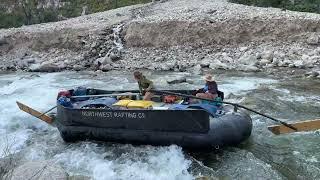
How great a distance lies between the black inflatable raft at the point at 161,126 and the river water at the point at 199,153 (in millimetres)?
243

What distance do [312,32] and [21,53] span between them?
47.0 feet

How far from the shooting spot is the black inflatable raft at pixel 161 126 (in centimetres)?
1059

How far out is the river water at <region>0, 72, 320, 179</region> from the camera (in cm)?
995

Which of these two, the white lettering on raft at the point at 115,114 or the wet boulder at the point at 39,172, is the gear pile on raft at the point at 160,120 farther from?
the wet boulder at the point at 39,172

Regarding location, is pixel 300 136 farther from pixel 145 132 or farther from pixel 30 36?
pixel 30 36

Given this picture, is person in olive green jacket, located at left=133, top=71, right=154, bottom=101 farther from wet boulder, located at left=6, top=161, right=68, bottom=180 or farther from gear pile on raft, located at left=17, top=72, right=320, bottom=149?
wet boulder, located at left=6, top=161, right=68, bottom=180

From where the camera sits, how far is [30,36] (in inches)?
1073

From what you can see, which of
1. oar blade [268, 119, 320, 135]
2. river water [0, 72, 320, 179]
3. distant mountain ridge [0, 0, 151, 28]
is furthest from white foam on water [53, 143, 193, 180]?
distant mountain ridge [0, 0, 151, 28]

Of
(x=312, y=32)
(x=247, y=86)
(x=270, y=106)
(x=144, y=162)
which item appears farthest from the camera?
Result: (x=312, y=32)

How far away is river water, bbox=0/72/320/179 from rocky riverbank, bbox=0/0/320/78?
13.2 feet

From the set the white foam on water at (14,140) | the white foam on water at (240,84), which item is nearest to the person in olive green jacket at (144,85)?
the white foam on water at (14,140)

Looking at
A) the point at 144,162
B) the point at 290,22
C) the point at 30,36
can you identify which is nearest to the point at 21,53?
the point at 30,36

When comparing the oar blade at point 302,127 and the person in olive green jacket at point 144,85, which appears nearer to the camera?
the oar blade at point 302,127

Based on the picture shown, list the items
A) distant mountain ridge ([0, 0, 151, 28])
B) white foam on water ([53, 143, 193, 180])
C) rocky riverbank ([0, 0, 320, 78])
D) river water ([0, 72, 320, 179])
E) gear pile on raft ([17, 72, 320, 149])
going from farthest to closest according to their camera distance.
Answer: distant mountain ridge ([0, 0, 151, 28]) → rocky riverbank ([0, 0, 320, 78]) → gear pile on raft ([17, 72, 320, 149]) → river water ([0, 72, 320, 179]) → white foam on water ([53, 143, 193, 180])
